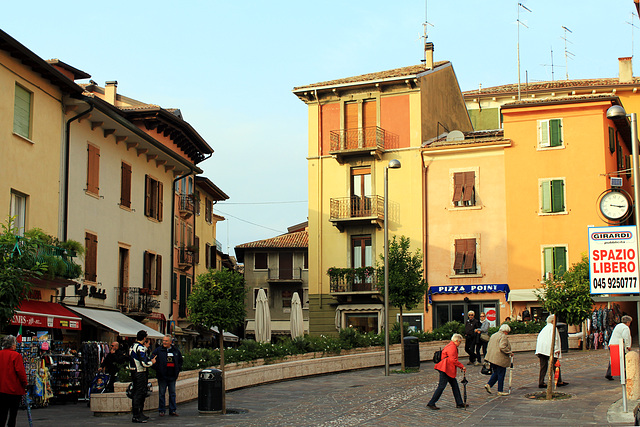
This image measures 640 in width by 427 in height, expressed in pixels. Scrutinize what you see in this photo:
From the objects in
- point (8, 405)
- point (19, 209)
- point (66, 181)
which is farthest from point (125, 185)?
point (8, 405)

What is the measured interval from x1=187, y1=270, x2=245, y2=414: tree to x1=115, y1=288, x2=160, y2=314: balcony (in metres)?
12.0

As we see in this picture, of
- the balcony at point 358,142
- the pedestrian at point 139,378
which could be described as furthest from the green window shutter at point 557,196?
the pedestrian at point 139,378

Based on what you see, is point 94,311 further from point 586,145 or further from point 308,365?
point 586,145

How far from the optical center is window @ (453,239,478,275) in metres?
37.4

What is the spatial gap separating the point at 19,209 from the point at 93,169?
4.81 m

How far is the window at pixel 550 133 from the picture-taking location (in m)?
36.6

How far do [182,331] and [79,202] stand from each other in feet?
46.1

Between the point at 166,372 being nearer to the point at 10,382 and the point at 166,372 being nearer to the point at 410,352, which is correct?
the point at 10,382

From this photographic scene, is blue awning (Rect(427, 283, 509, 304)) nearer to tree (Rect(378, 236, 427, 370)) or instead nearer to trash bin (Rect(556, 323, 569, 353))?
trash bin (Rect(556, 323, 569, 353))

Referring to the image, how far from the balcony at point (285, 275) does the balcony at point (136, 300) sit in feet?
105

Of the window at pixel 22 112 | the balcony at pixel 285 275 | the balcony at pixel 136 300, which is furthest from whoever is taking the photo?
the balcony at pixel 285 275

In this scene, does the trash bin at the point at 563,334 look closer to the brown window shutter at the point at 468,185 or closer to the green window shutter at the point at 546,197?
the green window shutter at the point at 546,197

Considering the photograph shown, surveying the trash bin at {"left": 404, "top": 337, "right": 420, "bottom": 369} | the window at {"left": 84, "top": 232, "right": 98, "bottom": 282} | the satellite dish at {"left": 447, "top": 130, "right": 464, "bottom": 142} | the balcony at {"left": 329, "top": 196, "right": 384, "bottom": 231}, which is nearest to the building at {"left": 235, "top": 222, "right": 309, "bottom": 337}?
the balcony at {"left": 329, "top": 196, "right": 384, "bottom": 231}

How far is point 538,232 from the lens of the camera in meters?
36.7
